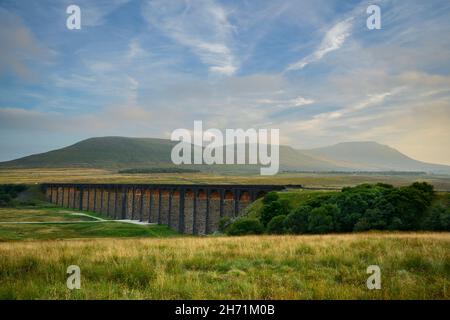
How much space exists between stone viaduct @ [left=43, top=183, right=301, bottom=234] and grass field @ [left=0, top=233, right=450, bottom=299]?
41568 mm

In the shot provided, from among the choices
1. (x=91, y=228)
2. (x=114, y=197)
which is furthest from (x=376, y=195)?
(x=114, y=197)

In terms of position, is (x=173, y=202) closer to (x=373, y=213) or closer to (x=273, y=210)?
(x=273, y=210)

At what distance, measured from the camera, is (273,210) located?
3816 cm

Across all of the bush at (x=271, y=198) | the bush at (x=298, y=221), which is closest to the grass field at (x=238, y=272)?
the bush at (x=298, y=221)

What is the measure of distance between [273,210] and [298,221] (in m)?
6.07

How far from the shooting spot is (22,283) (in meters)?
7.98

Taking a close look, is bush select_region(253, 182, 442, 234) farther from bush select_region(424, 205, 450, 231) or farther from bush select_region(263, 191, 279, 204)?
bush select_region(263, 191, 279, 204)

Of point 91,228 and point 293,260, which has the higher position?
point 293,260

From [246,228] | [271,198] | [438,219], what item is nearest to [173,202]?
[271,198]

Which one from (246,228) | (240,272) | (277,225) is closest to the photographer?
(240,272)

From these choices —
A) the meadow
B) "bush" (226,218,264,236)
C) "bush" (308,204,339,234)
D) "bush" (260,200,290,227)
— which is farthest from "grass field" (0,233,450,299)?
"bush" (260,200,290,227)

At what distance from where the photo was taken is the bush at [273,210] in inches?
1479
